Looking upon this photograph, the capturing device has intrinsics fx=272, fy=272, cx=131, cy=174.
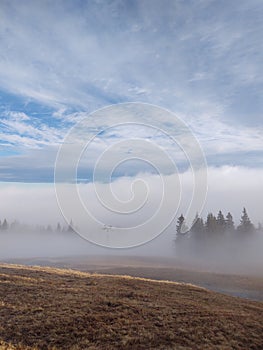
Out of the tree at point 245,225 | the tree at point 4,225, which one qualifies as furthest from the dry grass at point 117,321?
the tree at point 4,225

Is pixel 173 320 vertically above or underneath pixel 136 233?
underneath

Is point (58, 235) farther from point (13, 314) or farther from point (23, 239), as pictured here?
point (13, 314)

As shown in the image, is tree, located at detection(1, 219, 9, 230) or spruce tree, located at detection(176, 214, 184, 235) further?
tree, located at detection(1, 219, 9, 230)

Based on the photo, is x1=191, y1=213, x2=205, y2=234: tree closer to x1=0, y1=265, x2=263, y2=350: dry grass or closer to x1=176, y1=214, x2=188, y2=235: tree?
x1=176, y1=214, x2=188, y2=235: tree

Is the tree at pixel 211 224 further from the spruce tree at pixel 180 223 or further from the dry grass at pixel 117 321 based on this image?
the dry grass at pixel 117 321

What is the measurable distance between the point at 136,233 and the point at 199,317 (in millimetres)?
177847

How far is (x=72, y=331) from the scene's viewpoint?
15.5 meters

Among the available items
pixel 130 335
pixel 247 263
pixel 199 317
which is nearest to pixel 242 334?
pixel 199 317

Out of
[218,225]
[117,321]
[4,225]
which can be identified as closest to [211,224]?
[218,225]

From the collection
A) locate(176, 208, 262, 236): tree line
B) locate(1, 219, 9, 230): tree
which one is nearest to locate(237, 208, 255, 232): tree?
locate(176, 208, 262, 236): tree line

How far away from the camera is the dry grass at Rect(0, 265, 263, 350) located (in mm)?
14273

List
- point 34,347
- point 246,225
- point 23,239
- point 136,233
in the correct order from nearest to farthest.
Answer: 1. point 34,347
2. point 246,225
3. point 23,239
4. point 136,233

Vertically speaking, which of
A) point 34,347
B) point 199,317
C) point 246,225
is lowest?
point 34,347

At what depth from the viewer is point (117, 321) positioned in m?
17.0
